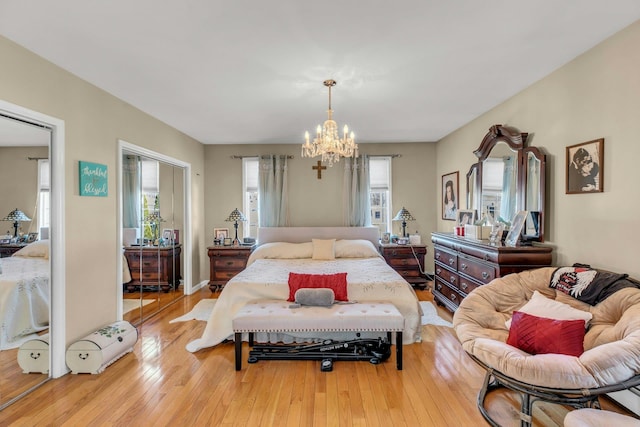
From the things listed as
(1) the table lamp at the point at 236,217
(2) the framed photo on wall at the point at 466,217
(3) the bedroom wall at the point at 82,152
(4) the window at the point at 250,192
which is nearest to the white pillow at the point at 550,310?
(2) the framed photo on wall at the point at 466,217

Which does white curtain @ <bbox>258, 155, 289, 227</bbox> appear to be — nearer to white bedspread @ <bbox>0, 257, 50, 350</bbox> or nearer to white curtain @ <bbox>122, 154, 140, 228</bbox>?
white curtain @ <bbox>122, 154, 140, 228</bbox>

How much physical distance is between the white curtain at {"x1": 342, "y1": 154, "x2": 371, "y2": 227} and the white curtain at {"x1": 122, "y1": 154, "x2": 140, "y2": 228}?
3.39 m

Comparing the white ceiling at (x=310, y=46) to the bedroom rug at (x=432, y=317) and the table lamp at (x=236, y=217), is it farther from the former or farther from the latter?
the bedroom rug at (x=432, y=317)

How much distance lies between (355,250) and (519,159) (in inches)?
101

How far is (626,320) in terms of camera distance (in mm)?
1930

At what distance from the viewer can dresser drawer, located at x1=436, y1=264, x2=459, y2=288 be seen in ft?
13.5

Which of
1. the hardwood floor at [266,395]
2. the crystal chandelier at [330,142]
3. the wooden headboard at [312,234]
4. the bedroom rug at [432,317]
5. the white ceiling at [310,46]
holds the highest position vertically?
the white ceiling at [310,46]

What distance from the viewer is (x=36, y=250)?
2.59 meters

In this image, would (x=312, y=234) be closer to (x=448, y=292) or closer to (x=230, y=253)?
(x=230, y=253)

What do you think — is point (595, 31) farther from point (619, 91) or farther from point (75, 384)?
point (75, 384)

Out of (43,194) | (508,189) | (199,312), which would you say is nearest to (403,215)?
(508,189)

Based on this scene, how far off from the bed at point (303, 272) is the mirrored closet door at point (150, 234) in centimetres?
121

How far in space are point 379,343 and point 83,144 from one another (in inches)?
135

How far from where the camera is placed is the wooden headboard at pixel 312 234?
5.75 metres
